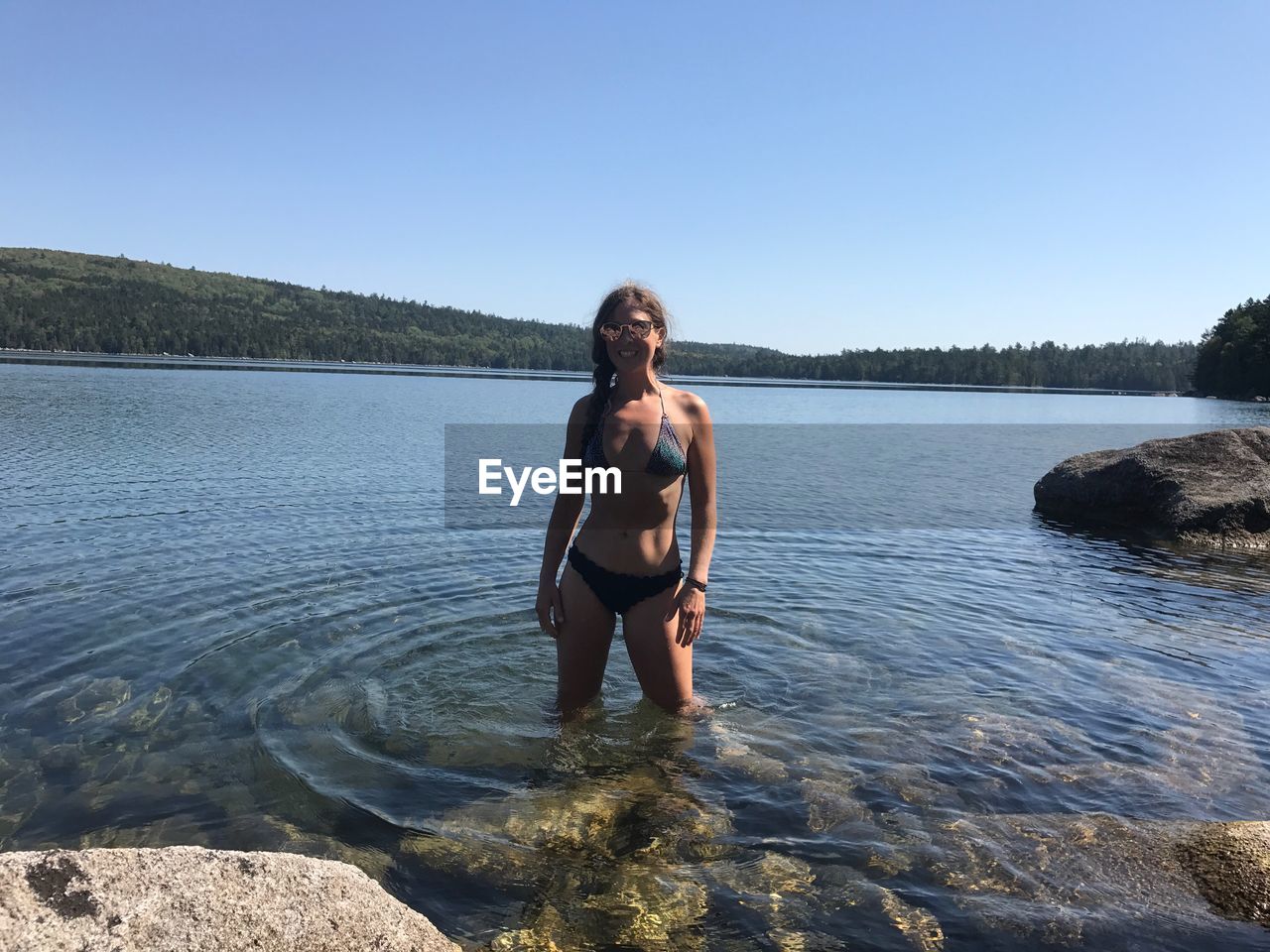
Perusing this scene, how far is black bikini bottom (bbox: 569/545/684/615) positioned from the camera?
565 cm

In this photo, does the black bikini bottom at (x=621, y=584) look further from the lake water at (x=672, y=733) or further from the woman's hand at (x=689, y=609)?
the lake water at (x=672, y=733)

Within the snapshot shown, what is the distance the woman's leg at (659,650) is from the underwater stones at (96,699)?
4.60 metres

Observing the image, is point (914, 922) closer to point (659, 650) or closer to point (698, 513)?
point (659, 650)

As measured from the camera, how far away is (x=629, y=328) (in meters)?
5.41

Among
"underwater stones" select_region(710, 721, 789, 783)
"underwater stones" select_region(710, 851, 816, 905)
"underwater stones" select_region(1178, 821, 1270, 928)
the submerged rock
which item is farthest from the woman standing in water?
"underwater stones" select_region(1178, 821, 1270, 928)

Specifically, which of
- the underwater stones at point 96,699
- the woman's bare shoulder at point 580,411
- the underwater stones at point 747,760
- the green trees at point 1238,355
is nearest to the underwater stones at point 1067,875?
the underwater stones at point 747,760

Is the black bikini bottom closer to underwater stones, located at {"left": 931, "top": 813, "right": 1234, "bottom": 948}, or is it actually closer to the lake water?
the lake water

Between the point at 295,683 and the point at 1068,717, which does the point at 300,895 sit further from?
the point at 1068,717

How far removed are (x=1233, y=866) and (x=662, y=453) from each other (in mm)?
4159

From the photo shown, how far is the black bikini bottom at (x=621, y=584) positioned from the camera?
565cm

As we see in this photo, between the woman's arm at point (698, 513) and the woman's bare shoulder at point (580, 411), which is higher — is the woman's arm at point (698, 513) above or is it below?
below

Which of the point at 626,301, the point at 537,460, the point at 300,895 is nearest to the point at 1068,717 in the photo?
the point at 626,301

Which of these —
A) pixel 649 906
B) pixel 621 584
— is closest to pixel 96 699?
pixel 621 584

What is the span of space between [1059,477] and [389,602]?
1779 centimetres
